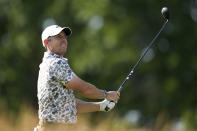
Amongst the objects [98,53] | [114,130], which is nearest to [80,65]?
[98,53]

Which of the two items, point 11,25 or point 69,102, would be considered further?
point 11,25

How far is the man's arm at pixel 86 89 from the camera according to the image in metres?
6.57

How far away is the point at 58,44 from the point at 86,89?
470 mm

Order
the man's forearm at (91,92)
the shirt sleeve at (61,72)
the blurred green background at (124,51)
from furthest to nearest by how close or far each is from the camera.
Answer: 1. the blurred green background at (124,51)
2. the man's forearm at (91,92)
3. the shirt sleeve at (61,72)

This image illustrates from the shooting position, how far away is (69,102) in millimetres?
6613

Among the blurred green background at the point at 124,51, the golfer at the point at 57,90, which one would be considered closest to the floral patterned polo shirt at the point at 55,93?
the golfer at the point at 57,90

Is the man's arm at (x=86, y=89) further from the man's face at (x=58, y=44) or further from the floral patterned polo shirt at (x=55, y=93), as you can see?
the man's face at (x=58, y=44)

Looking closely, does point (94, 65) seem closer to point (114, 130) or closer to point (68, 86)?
point (114, 130)

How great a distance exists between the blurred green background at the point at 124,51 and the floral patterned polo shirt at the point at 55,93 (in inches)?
395

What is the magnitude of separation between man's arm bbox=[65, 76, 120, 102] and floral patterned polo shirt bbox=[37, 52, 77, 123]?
49 millimetres

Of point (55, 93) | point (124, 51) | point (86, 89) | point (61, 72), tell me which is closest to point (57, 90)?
point (55, 93)

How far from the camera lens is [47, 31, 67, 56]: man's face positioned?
675 centimetres

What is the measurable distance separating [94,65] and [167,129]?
2.36m

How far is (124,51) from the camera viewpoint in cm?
1711
